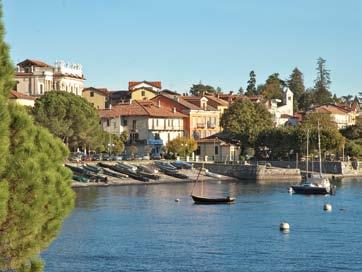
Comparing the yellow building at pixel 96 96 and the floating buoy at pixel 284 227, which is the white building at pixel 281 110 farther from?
the floating buoy at pixel 284 227

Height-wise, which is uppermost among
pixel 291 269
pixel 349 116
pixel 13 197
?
pixel 349 116

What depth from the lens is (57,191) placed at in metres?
11.9

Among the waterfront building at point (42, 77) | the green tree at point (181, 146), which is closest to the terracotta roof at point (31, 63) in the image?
the waterfront building at point (42, 77)

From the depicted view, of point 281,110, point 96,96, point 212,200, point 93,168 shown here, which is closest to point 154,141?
point 96,96

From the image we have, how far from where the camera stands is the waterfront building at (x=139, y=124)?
107 m

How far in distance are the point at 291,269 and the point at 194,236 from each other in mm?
10239

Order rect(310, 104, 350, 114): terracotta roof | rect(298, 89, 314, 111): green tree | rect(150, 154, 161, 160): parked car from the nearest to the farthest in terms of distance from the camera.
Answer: rect(150, 154, 161, 160): parked car → rect(310, 104, 350, 114): terracotta roof → rect(298, 89, 314, 111): green tree

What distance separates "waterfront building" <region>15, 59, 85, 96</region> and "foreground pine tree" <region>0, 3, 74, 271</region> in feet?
286

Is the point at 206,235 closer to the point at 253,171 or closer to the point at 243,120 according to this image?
the point at 253,171

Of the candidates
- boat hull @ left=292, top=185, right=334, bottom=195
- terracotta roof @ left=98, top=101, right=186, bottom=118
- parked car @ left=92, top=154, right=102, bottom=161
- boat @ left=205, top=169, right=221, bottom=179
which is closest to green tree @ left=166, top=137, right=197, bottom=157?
terracotta roof @ left=98, top=101, right=186, bottom=118

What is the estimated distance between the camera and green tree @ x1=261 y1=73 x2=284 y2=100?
164 meters

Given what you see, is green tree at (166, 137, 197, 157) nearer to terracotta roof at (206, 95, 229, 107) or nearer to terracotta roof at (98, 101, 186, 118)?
terracotta roof at (98, 101, 186, 118)

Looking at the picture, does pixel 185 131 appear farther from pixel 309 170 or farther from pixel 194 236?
pixel 194 236

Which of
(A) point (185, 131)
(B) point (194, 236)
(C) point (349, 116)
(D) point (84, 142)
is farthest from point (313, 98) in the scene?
(B) point (194, 236)
